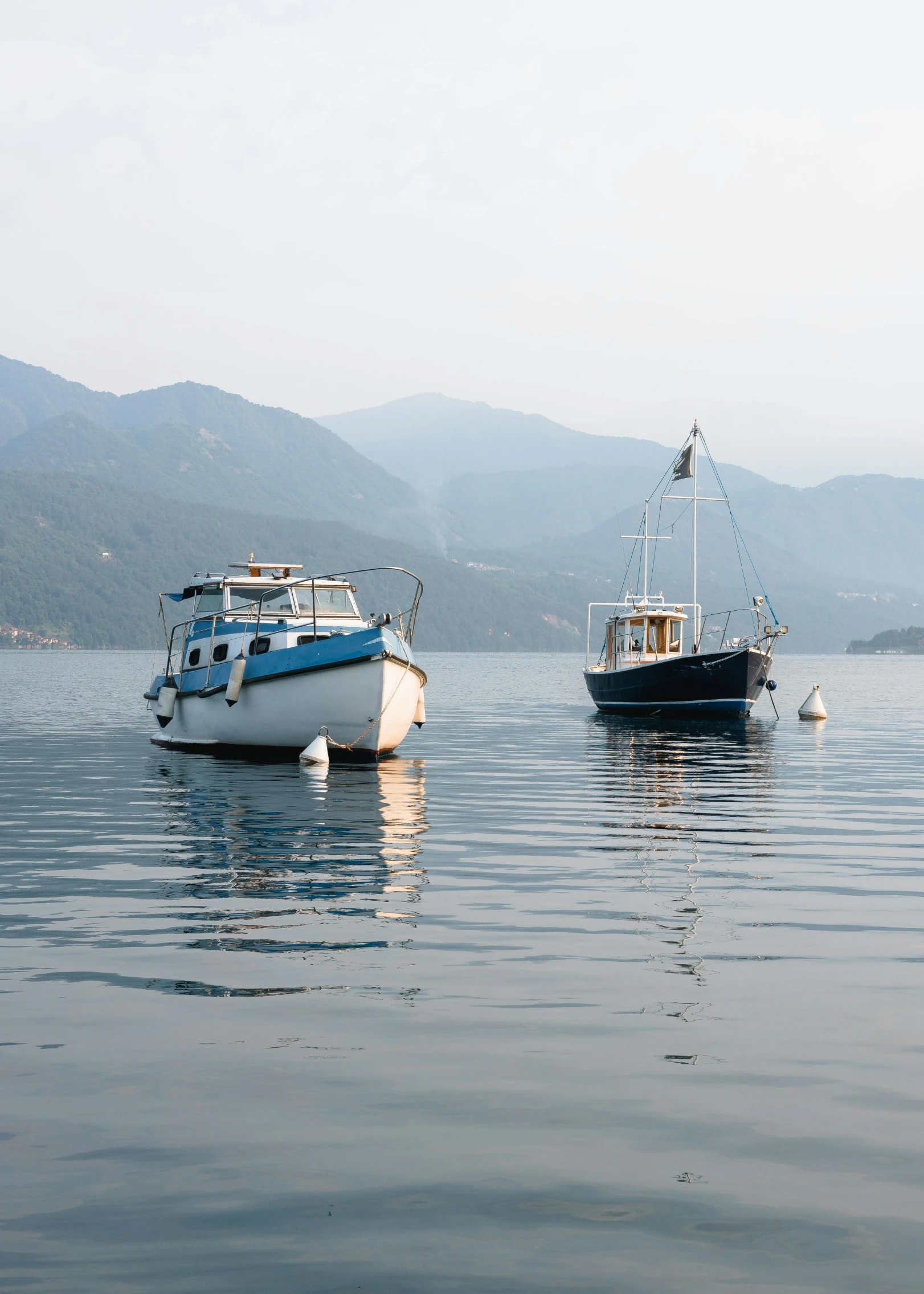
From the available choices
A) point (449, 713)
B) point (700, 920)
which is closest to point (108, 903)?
point (700, 920)

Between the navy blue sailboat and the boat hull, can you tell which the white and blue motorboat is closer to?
the navy blue sailboat

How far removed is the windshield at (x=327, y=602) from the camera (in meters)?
34.8

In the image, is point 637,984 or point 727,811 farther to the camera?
point 727,811

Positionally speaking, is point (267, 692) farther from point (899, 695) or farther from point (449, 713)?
point (899, 695)

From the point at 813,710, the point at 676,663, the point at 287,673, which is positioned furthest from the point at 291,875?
the point at 813,710

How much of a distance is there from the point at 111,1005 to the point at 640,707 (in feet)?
151

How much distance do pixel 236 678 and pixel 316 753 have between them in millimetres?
3032

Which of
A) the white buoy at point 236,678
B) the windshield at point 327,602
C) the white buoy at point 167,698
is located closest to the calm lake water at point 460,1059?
the white buoy at point 236,678

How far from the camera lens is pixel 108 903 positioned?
1376 cm

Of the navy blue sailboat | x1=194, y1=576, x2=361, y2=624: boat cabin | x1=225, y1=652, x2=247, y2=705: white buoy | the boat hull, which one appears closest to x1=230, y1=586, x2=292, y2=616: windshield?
x1=194, y1=576, x2=361, y2=624: boat cabin

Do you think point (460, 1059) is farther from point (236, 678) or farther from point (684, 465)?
point (684, 465)

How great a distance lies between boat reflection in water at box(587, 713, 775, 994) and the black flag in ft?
58.4

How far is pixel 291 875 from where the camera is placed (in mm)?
15414

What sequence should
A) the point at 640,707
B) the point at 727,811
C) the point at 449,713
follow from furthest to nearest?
the point at 449,713
the point at 640,707
the point at 727,811
